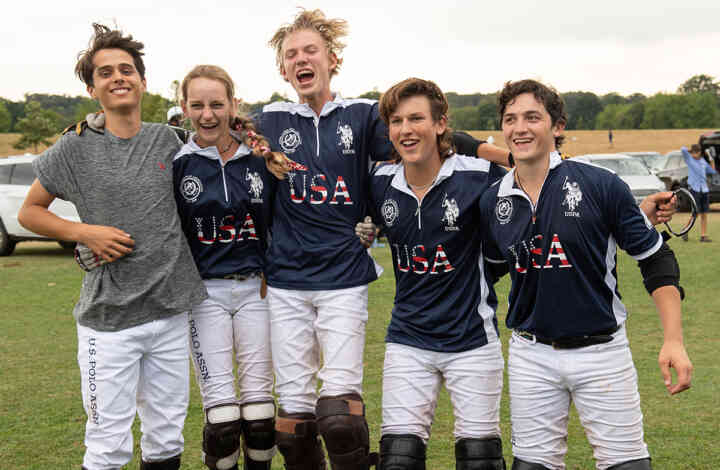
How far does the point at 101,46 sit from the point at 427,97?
65.4 inches

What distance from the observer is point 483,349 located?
11.6 ft

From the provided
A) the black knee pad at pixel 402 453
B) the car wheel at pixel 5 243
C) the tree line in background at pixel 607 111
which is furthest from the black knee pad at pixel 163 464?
the tree line in background at pixel 607 111

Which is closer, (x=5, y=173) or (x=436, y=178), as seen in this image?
(x=436, y=178)

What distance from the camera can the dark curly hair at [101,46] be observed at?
3701 mm


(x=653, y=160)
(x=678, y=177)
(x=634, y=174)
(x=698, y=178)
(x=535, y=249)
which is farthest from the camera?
(x=653, y=160)

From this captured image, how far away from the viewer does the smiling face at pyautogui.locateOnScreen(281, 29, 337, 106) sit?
396 centimetres

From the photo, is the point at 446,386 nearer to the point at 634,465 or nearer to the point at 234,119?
the point at 634,465

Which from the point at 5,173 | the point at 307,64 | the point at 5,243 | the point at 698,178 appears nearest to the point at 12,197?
the point at 5,173

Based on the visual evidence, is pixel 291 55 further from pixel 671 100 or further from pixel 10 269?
pixel 671 100

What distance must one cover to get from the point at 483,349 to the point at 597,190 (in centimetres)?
93

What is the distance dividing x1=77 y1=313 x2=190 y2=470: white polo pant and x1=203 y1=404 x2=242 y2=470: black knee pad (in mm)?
223

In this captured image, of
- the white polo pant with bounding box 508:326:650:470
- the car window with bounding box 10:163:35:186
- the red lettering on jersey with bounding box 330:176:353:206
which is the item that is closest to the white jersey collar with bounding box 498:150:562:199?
the white polo pant with bounding box 508:326:650:470

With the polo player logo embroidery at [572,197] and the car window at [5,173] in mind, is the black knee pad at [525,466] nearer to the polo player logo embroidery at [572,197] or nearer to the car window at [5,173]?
the polo player logo embroidery at [572,197]

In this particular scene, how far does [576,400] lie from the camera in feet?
10.5
